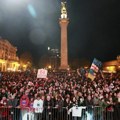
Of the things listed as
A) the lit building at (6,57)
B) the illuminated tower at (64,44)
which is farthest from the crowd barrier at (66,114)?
the lit building at (6,57)

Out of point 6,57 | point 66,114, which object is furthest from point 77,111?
point 6,57

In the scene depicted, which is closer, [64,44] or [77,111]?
[77,111]

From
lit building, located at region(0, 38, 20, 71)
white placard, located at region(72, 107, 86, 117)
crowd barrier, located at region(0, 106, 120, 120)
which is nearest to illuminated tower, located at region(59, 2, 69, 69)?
lit building, located at region(0, 38, 20, 71)

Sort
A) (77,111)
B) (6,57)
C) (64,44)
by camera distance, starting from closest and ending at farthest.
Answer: (77,111), (64,44), (6,57)

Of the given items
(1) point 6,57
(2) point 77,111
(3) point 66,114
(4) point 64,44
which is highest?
(1) point 6,57

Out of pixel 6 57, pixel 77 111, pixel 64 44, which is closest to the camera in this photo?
pixel 77 111

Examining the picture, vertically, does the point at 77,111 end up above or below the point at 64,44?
below

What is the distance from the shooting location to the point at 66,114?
13.8 meters

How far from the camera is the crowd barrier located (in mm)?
13727

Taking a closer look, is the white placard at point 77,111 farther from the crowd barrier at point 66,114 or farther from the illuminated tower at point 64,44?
the illuminated tower at point 64,44

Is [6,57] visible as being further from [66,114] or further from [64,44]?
[66,114]

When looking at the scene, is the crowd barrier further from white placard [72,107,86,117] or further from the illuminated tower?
the illuminated tower

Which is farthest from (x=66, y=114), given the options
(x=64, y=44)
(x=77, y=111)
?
(x=64, y=44)

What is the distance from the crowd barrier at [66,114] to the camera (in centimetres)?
1373
